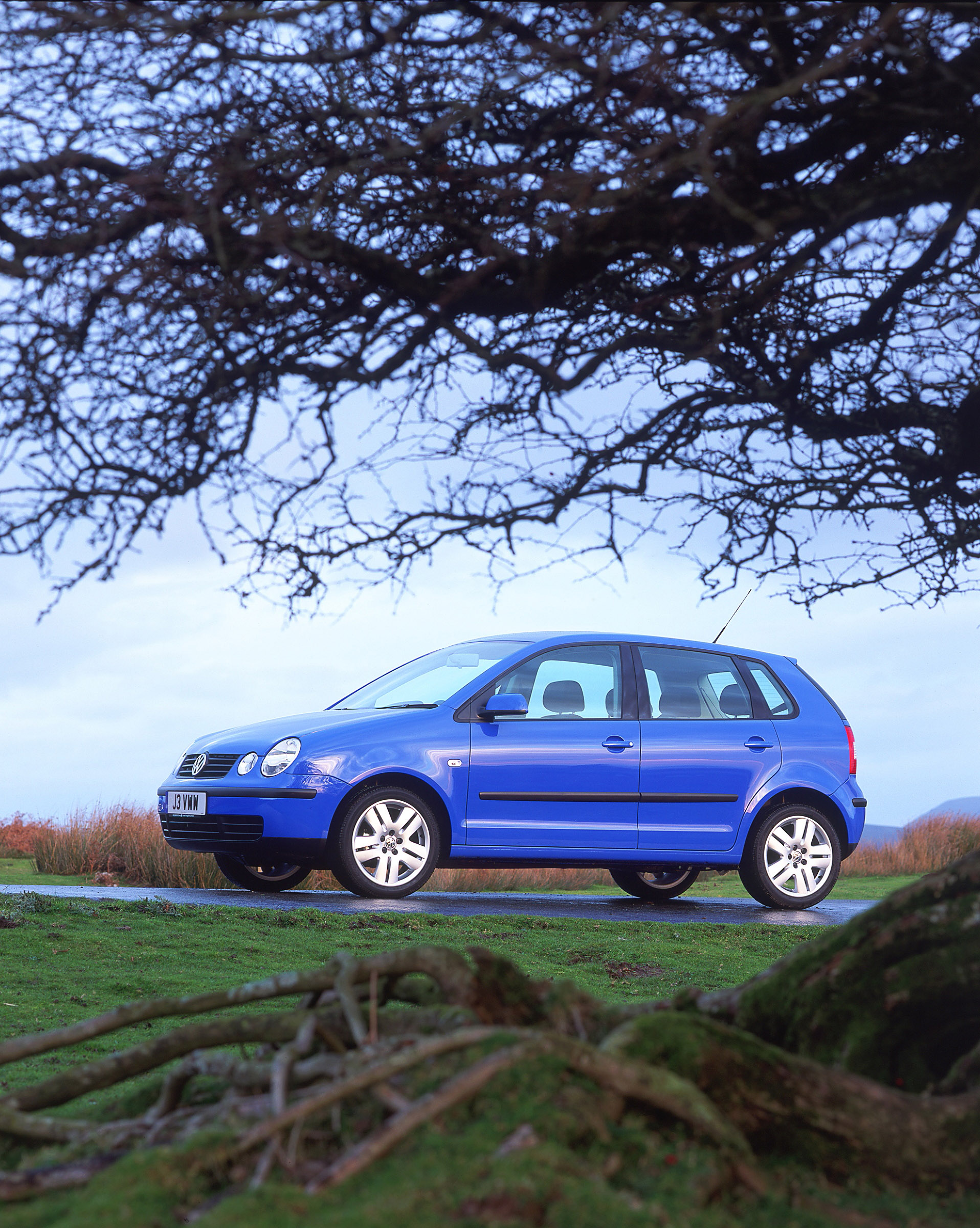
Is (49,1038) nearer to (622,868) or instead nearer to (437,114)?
(437,114)

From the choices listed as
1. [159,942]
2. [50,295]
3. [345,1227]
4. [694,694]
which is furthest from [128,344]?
[694,694]

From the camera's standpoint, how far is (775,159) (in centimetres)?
422

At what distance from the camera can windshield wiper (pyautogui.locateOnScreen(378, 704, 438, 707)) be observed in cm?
1027

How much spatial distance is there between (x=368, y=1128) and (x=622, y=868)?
9.10m

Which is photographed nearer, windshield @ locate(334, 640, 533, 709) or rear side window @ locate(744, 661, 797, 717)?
windshield @ locate(334, 640, 533, 709)

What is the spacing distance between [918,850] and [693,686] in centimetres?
1062

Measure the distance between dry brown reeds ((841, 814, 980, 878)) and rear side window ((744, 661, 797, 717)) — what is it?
8244 millimetres

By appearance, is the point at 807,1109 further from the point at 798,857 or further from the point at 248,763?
the point at 798,857

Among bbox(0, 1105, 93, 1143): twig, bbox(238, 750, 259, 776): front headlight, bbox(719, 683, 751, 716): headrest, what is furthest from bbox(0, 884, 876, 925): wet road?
bbox(0, 1105, 93, 1143): twig

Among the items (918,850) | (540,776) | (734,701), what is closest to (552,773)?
(540,776)

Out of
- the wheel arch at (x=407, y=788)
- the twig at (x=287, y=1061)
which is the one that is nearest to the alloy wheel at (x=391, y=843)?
the wheel arch at (x=407, y=788)

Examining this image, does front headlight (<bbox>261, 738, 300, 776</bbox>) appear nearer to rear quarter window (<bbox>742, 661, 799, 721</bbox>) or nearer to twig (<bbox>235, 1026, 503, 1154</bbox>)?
rear quarter window (<bbox>742, 661, 799, 721</bbox>)

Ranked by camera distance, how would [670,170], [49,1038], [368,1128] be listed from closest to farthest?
[368,1128]
[49,1038]
[670,170]

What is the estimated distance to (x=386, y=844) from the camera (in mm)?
9859
